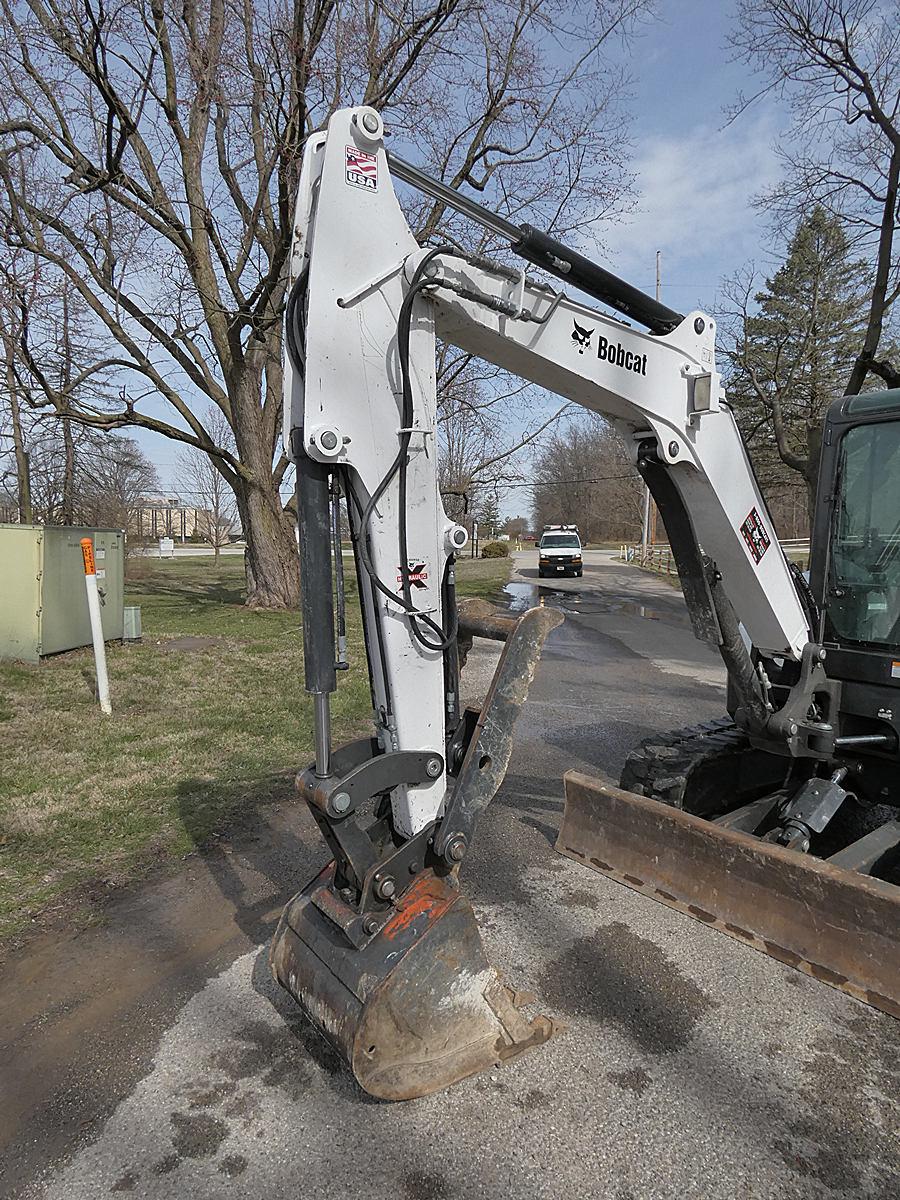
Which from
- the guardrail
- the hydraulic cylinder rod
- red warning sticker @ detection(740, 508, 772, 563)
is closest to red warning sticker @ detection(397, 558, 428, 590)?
the hydraulic cylinder rod

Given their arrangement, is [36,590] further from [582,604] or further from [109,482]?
[109,482]

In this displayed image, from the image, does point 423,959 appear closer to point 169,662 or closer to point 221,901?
point 221,901

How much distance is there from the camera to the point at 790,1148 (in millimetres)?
2482

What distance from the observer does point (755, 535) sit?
12.3 ft

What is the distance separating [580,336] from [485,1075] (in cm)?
276

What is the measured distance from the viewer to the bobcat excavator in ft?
8.52

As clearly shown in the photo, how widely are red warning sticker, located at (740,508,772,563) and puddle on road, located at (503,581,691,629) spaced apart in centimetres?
1234

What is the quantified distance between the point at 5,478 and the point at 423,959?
29.0 m

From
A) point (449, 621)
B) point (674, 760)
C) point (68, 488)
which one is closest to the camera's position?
point (449, 621)

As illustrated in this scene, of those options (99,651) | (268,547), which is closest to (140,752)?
(99,651)

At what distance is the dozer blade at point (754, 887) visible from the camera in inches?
121

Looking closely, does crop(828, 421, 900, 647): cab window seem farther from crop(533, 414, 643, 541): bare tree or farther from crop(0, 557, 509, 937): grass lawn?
crop(533, 414, 643, 541): bare tree

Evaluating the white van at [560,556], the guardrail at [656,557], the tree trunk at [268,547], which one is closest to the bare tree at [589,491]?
the guardrail at [656,557]

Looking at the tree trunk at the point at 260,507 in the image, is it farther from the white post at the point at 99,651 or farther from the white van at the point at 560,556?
the white van at the point at 560,556
